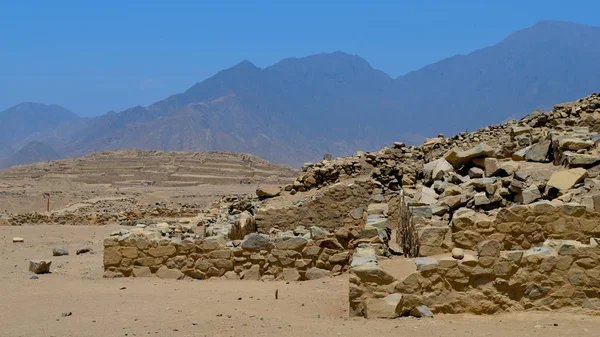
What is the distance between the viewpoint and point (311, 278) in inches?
326

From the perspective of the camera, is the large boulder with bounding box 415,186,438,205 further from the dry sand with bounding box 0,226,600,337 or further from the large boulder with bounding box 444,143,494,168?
the dry sand with bounding box 0,226,600,337

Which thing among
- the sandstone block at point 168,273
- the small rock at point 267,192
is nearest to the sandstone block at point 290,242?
the sandstone block at point 168,273

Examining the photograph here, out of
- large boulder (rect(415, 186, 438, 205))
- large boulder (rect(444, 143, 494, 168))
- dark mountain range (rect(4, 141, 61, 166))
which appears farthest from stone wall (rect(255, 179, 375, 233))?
dark mountain range (rect(4, 141, 61, 166))

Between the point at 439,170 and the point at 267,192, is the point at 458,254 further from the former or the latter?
the point at 267,192

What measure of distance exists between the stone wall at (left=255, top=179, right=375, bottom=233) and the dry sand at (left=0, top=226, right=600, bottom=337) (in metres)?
4.72

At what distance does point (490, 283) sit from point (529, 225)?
1.04 m

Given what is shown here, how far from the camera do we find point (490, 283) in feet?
19.4

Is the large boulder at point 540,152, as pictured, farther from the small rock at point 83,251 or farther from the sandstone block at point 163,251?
the small rock at point 83,251

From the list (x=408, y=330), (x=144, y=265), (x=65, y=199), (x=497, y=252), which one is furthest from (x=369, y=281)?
(x=65, y=199)

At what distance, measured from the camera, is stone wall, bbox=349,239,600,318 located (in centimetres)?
584

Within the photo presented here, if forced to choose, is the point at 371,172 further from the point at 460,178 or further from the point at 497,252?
the point at 497,252

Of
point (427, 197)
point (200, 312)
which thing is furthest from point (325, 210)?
A: point (200, 312)

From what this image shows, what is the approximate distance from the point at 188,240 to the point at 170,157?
62367 millimetres

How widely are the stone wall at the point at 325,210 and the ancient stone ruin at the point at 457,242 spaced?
5 cm
